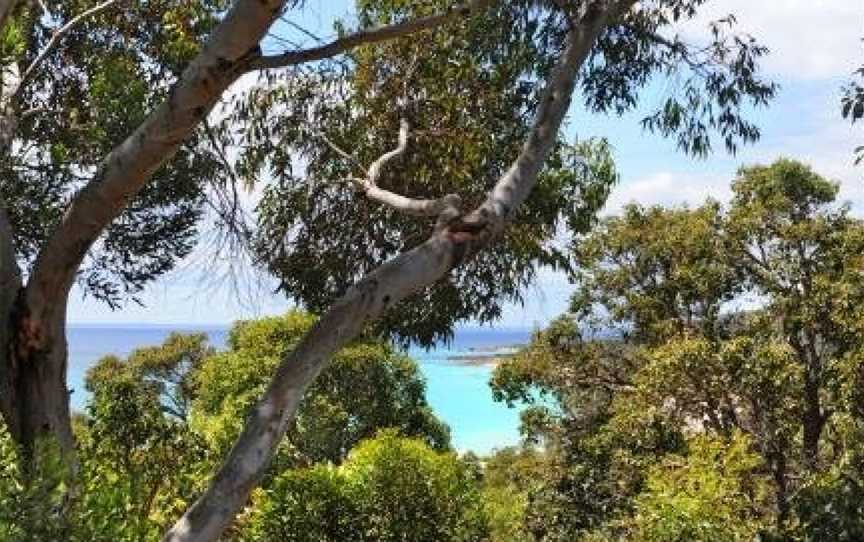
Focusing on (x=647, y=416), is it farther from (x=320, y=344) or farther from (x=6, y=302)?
(x=6, y=302)

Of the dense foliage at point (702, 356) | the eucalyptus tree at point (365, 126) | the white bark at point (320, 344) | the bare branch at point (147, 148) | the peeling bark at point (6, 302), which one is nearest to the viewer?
the bare branch at point (147, 148)

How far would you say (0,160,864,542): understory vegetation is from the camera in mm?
10289

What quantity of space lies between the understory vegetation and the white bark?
468 centimetres

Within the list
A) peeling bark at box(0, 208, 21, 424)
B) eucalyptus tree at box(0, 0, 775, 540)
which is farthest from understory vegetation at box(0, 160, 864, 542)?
peeling bark at box(0, 208, 21, 424)

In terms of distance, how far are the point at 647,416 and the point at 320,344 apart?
10570 millimetres

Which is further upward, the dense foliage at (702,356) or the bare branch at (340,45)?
the bare branch at (340,45)

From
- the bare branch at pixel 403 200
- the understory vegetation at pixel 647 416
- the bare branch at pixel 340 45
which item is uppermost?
the bare branch at pixel 340 45

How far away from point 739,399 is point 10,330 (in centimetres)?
1176

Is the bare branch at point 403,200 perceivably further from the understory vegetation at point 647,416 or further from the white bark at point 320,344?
the understory vegetation at point 647,416

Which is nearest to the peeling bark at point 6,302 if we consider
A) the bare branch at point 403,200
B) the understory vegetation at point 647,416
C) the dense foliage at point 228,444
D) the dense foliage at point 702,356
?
the dense foliage at point 228,444

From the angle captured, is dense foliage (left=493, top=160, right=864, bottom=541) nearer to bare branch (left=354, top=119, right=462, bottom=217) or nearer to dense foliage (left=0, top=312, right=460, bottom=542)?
dense foliage (left=0, top=312, right=460, bottom=542)

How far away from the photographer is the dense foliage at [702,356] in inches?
567

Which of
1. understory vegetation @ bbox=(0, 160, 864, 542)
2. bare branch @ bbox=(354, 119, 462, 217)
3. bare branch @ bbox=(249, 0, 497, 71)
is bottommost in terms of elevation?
understory vegetation @ bbox=(0, 160, 864, 542)

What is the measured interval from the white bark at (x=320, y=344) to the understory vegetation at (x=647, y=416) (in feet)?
15.3
